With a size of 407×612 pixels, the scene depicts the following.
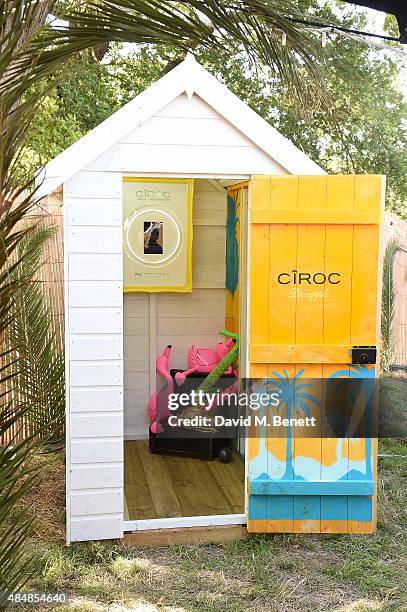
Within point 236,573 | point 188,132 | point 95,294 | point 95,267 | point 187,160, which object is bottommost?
point 236,573

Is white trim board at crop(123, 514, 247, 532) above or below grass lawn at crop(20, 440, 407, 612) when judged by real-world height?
above

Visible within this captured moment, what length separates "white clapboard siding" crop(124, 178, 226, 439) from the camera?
614cm

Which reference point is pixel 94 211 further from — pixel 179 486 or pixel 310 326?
pixel 179 486

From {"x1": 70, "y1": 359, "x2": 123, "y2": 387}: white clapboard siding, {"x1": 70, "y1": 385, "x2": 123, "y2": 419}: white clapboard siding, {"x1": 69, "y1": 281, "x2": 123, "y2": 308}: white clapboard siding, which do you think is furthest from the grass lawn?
{"x1": 69, "y1": 281, "x2": 123, "y2": 308}: white clapboard siding

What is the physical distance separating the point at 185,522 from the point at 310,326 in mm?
1424

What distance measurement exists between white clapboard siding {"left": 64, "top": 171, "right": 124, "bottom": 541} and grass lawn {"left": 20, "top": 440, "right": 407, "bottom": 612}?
0.87 ft

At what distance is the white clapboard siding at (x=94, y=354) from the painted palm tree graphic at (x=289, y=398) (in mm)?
928

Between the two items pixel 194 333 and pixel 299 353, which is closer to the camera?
pixel 299 353

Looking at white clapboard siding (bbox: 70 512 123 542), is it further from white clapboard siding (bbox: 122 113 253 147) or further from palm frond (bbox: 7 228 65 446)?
white clapboard siding (bbox: 122 113 253 147)

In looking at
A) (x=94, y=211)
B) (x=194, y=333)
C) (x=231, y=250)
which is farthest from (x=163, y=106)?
(x=194, y=333)

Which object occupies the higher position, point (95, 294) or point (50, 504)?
point (95, 294)

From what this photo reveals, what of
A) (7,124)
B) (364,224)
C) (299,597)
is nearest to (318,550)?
(299,597)

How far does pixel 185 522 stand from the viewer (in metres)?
4.34

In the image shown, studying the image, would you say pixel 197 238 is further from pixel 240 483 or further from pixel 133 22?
pixel 133 22
